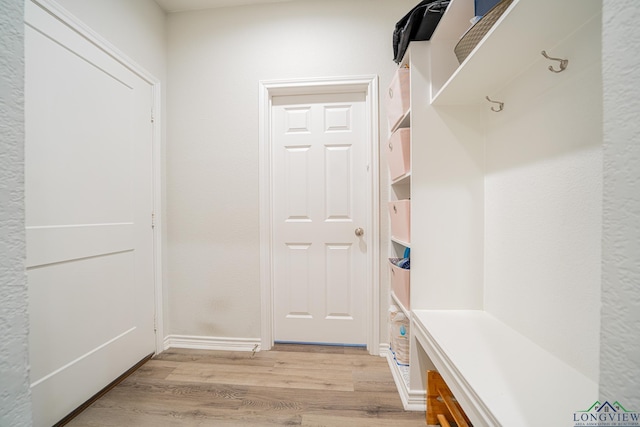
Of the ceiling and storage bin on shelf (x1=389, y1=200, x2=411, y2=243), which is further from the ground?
the ceiling

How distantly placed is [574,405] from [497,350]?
280mm

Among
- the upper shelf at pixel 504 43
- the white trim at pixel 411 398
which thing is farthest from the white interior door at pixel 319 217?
the upper shelf at pixel 504 43

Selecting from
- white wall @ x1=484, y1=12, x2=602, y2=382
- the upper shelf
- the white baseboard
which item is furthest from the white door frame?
white wall @ x1=484, y1=12, x2=602, y2=382

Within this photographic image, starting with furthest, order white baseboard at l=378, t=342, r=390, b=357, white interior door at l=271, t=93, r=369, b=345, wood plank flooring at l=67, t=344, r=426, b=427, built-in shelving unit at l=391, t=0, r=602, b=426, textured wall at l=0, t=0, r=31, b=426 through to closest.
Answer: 1. white interior door at l=271, t=93, r=369, b=345
2. white baseboard at l=378, t=342, r=390, b=357
3. wood plank flooring at l=67, t=344, r=426, b=427
4. built-in shelving unit at l=391, t=0, r=602, b=426
5. textured wall at l=0, t=0, r=31, b=426

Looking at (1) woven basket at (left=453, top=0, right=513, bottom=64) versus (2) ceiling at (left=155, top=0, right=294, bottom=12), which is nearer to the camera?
(1) woven basket at (left=453, top=0, right=513, bottom=64)

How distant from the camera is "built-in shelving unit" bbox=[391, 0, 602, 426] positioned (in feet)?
2.58

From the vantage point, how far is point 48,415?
1234 mm

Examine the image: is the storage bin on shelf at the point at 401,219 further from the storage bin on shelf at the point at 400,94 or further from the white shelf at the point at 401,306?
the storage bin on shelf at the point at 400,94

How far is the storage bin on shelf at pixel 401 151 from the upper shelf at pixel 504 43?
0.21 m

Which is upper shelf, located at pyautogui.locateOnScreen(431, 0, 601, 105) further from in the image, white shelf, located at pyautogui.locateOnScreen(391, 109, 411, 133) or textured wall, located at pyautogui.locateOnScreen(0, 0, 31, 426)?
textured wall, located at pyautogui.locateOnScreen(0, 0, 31, 426)

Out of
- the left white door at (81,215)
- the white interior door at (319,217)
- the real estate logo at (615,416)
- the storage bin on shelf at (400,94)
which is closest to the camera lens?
the real estate logo at (615,416)

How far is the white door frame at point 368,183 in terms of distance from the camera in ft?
6.25

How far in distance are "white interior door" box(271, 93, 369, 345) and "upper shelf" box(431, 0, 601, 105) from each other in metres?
0.76

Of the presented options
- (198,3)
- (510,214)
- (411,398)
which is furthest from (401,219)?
(198,3)
